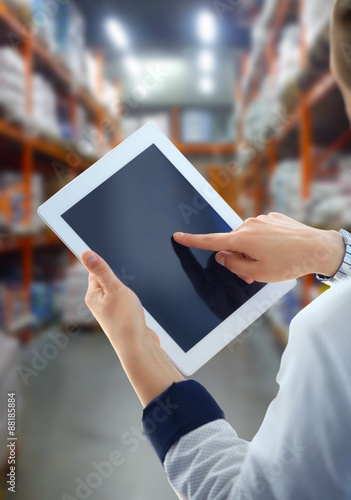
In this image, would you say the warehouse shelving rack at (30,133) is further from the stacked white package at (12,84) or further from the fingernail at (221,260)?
the fingernail at (221,260)

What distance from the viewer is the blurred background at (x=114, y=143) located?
150cm

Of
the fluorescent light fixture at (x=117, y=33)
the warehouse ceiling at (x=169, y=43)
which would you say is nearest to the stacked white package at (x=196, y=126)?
the warehouse ceiling at (x=169, y=43)

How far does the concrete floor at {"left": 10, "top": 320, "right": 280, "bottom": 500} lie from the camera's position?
1.32 m

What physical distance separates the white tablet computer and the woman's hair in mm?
214

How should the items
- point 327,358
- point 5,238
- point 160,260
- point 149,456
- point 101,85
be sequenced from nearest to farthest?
point 327,358, point 160,260, point 149,456, point 5,238, point 101,85

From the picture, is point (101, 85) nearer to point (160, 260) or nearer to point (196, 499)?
point (160, 260)

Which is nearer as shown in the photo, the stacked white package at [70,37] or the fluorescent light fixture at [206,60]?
the stacked white package at [70,37]

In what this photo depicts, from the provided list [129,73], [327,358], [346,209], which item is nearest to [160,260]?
[327,358]

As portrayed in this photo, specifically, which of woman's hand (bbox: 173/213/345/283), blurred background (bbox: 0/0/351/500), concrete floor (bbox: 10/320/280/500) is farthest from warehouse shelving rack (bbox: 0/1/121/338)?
woman's hand (bbox: 173/213/345/283)

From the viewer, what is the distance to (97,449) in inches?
58.9

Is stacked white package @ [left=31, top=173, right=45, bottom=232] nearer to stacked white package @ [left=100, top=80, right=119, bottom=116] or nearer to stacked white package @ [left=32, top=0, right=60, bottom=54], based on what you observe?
stacked white package @ [left=32, top=0, right=60, bottom=54]

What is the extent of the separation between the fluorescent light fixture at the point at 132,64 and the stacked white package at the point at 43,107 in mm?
1503

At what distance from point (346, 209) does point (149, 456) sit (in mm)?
1058

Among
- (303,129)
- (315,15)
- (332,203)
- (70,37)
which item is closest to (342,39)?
(332,203)
